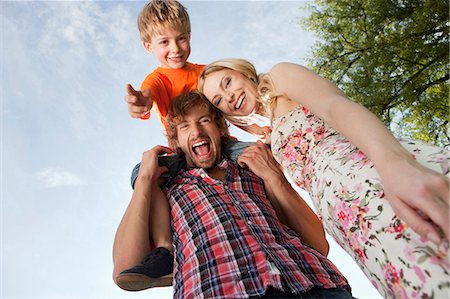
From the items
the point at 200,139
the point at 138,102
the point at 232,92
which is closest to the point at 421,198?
the point at 232,92

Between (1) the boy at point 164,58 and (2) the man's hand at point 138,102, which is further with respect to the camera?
(1) the boy at point 164,58

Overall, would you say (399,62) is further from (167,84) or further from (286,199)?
(286,199)

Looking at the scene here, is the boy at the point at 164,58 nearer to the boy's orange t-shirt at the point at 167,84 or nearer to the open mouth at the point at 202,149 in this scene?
the boy's orange t-shirt at the point at 167,84

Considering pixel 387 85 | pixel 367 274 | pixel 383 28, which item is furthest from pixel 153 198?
pixel 383 28

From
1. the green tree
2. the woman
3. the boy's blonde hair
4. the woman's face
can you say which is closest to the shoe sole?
the woman

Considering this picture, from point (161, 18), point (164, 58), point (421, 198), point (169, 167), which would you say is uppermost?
point (161, 18)

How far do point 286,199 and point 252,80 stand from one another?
0.72 meters

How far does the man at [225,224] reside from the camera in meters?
1.91

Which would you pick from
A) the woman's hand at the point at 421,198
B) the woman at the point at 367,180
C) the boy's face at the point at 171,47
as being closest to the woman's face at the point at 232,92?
the woman at the point at 367,180

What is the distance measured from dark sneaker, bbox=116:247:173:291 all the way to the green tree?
600 centimetres

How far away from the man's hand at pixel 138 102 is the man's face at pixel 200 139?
14.1 inches

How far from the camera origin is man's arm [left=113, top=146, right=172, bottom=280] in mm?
2309

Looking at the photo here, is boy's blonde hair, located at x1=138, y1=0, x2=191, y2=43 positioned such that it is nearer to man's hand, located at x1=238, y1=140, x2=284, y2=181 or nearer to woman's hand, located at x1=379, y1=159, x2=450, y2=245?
man's hand, located at x1=238, y1=140, x2=284, y2=181

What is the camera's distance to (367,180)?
1594 mm
